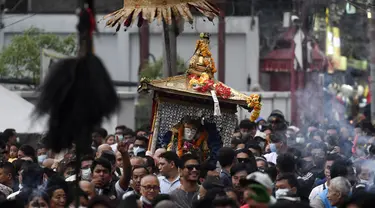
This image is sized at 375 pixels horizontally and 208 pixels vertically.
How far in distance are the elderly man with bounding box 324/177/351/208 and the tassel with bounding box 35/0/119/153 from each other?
14.2ft

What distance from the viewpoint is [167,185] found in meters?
13.4

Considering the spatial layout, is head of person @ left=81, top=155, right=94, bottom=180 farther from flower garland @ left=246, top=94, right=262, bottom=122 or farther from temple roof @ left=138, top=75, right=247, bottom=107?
flower garland @ left=246, top=94, right=262, bottom=122

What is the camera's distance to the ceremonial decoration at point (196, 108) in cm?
1648

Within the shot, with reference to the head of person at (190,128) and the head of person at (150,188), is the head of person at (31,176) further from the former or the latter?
the head of person at (190,128)

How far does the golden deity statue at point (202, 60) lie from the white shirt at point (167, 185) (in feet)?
11.1

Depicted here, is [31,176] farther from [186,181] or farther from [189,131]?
[189,131]

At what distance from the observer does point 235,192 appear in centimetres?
1136

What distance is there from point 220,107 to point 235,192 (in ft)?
18.0

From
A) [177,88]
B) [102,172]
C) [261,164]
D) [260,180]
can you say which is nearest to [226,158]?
[261,164]

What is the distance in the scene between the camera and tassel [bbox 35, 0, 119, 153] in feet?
25.6

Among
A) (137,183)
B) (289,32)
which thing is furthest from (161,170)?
(289,32)

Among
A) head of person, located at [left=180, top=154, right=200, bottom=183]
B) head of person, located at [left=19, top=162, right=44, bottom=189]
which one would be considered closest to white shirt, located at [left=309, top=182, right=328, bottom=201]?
head of person, located at [left=180, top=154, right=200, bottom=183]

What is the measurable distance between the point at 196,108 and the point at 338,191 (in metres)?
5.11

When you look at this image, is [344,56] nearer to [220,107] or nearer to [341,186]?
[220,107]
